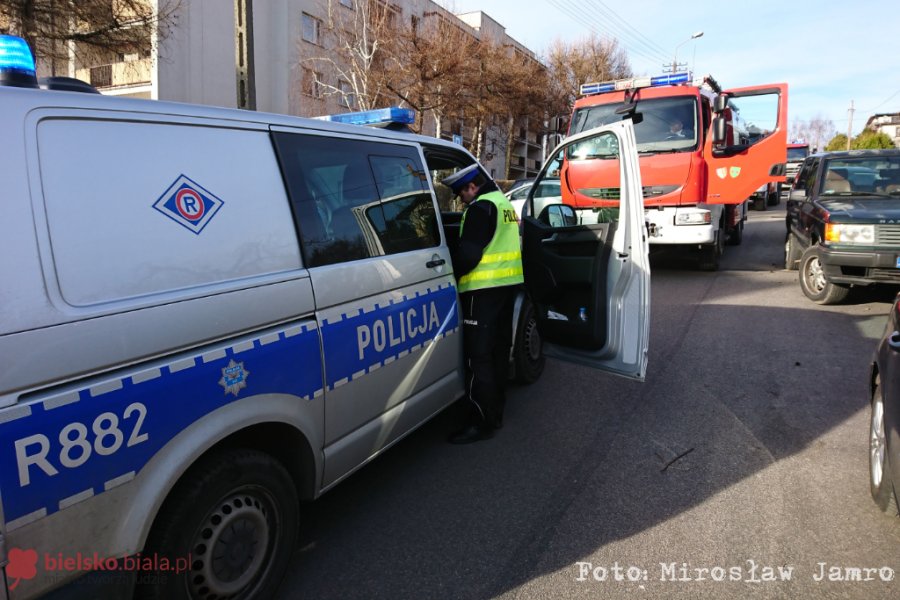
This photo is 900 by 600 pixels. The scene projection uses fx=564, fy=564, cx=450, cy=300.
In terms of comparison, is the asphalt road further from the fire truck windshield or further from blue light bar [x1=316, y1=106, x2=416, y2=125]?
the fire truck windshield

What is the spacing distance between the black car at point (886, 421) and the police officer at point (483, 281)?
2.03m

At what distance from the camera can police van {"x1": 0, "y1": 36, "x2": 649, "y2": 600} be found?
1.56 meters

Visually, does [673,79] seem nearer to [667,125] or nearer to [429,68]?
[667,125]

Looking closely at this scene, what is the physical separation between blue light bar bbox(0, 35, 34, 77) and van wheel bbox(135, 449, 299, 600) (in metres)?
1.47

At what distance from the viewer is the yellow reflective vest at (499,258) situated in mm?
3660

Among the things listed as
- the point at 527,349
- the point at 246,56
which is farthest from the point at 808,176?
the point at 246,56

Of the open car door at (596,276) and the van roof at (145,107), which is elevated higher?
the van roof at (145,107)

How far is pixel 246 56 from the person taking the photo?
9008 millimetres

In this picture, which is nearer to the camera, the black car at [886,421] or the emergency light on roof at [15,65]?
the emergency light on roof at [15,65]

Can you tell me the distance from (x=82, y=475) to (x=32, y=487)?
130 mm

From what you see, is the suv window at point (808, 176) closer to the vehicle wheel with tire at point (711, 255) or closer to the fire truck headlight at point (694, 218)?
the vehicle wheel with tire at point (711, 255)

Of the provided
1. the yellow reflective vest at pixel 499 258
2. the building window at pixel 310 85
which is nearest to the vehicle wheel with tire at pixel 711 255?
the yellow reflective vest at pixel 499 258
